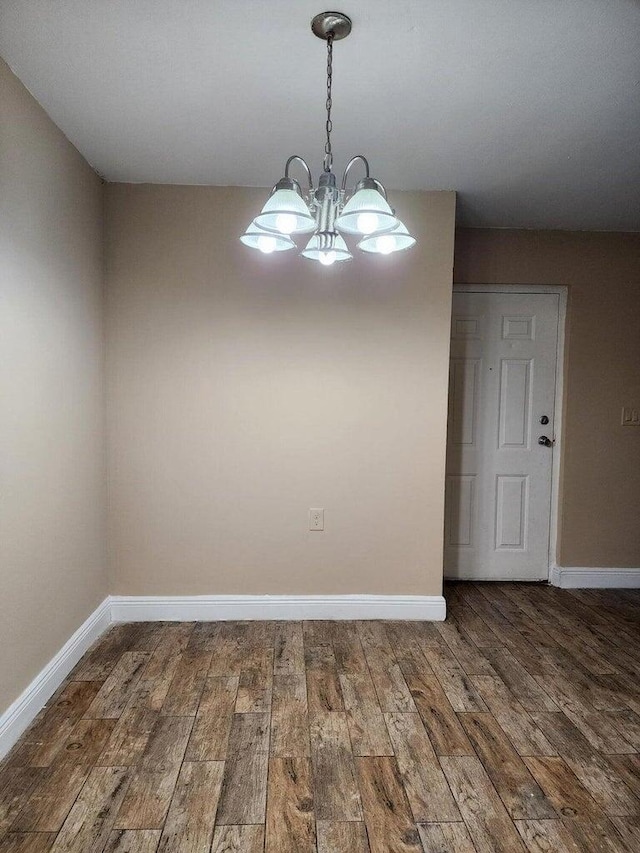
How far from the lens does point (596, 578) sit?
381cm

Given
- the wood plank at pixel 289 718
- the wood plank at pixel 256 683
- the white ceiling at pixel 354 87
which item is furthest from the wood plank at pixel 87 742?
the white ceiling at pixel 354 87

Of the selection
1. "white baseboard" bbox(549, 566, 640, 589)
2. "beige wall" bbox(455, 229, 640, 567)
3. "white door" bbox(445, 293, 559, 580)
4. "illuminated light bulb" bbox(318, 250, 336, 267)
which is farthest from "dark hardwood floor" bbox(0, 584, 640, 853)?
"illuminated light bulb" bbox(318, 250, 336, 267)

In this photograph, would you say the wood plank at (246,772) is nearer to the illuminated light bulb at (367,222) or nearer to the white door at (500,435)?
the illuminated light bulb at (367,222)

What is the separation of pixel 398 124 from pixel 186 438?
188 centimetres

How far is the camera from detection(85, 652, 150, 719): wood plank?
2.21m

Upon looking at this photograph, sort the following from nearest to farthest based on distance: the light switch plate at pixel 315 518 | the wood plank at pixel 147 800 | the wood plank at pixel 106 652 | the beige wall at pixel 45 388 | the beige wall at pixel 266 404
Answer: the wood plank at pixel 147 800, the beige wall at pixel 45 388, the wood plank at pixel 106 652, the beige wall at pixel 266 404, the light switch plate at pixel 315 518

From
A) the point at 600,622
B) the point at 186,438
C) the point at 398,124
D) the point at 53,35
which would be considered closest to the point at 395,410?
the point at 186,438

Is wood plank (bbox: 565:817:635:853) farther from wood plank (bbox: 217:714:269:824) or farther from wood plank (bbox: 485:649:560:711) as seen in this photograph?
wood plank (bbox: 217:714:269:824)

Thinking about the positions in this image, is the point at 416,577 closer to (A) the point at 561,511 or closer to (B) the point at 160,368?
(A) the point at 561,511

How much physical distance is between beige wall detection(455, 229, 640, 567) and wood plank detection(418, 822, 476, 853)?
255 cm

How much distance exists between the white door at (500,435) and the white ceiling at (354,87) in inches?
39.0

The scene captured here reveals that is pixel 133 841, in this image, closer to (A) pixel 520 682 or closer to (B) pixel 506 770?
(B) pixel 506 770

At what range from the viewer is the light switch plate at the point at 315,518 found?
3172 millimetres

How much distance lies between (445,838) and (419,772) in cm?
28
